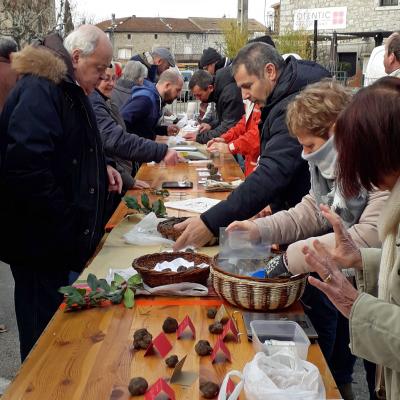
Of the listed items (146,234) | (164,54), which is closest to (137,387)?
(146,234)

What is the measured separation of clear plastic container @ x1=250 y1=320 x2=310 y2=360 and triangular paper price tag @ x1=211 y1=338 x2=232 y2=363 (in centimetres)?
8

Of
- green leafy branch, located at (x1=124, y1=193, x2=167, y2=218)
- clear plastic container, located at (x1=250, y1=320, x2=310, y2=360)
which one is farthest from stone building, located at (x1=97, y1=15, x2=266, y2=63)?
clear plastic container, located at (x1=250, y1=320, x2=310, y2=360)

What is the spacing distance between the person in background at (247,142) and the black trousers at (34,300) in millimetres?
2122

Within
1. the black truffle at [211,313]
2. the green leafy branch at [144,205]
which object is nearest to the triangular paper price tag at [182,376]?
the black truffle at [211,313]

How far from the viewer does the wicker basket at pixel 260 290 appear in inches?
73.2

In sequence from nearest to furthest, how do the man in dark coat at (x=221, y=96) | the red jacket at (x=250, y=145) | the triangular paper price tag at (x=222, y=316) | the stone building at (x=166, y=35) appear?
1. the triangular paper price tag at (x=222, y=316)
2. the red jacket at (x=250, y=145)
3. the man in dark coat at (x=221, y=96)
4. the stone building at (x=166, y=35)

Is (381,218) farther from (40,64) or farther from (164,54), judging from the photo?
(164,54)

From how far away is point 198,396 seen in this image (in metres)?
1.47

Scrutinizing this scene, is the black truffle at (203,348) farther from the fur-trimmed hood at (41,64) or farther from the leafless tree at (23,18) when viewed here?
the leafless tree at (23,18)

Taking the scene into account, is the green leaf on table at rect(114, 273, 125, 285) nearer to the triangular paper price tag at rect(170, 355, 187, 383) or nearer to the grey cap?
the triangular paper price tag at rect(170, 355, 187, 383)

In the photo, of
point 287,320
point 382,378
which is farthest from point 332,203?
point 382,378

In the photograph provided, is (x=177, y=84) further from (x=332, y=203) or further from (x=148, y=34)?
(x=148, y=34)

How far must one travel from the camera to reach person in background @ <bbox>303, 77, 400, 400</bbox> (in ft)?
4.20

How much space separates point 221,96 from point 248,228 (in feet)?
14.8
